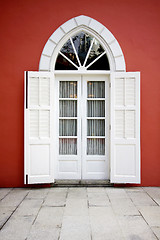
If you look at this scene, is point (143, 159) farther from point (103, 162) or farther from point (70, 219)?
point (70, 219)

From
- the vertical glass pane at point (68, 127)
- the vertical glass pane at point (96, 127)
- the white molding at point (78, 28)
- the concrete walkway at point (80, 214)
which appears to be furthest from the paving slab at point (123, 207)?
the white molding at point (78, 28)

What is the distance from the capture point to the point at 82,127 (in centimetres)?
463

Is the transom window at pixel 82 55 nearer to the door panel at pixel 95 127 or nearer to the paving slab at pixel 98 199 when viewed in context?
the door panel at pixel 95 127

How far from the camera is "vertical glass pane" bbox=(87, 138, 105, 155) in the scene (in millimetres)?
4660

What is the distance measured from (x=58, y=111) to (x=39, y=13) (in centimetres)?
209

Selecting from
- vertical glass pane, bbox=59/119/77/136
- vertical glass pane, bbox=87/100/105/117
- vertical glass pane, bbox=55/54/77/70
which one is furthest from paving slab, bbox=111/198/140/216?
vertical glass pane, bbox=55/54/77/70

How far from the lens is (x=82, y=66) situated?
455cm

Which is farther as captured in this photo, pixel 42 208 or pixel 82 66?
pixel 82 66

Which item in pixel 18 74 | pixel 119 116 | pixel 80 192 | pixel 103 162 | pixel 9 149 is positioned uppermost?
pixel 18 74

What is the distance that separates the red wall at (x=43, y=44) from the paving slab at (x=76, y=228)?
1906 millimetres

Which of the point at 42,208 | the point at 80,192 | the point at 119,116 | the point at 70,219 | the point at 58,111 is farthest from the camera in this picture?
the point at 58,111

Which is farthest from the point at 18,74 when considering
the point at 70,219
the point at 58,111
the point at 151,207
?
the point at 151,207

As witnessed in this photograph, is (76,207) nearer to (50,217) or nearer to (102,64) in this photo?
(50,217)

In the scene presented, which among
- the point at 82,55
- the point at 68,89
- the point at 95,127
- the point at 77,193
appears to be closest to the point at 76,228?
the point at 77,193
